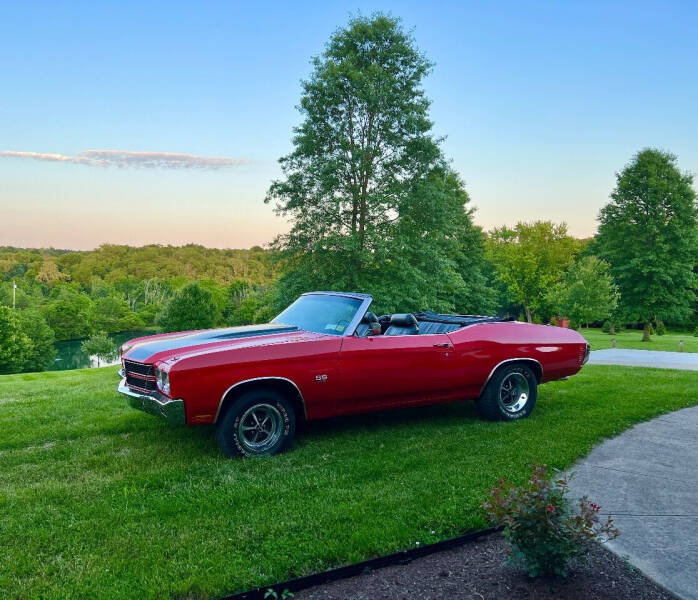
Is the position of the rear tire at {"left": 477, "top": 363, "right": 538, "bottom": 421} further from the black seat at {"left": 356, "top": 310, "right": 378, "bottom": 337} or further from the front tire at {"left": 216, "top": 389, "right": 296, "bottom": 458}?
the front tire at {"left": 216, "top": 389, "right": 296, "bottom": 458}

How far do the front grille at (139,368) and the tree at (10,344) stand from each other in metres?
45.1

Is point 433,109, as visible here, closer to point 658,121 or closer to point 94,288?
point 658,121

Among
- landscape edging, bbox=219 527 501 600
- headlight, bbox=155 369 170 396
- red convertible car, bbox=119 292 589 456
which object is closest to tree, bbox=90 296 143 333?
red convertible car, bbox=119 292 589 456

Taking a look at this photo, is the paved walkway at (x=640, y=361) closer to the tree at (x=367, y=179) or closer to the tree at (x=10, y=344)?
the tree at (x=367, y=179)

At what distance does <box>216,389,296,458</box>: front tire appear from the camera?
15.7 ft

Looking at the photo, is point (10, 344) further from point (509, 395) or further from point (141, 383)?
point (509, 395)

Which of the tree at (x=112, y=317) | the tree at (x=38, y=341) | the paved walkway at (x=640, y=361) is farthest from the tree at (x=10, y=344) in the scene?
the paved walkway at (x=640, y=361)

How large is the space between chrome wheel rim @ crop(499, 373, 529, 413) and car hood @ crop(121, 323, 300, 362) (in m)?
2.81

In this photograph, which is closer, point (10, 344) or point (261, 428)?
point (261, 428)

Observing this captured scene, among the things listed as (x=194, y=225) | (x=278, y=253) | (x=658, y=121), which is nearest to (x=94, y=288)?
(x=194, y=225)

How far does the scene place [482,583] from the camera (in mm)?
2828

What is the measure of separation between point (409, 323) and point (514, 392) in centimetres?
181

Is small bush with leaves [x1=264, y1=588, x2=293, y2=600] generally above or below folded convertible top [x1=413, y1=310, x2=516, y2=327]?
below

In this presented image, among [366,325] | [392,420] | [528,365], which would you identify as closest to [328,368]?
[366,325]
